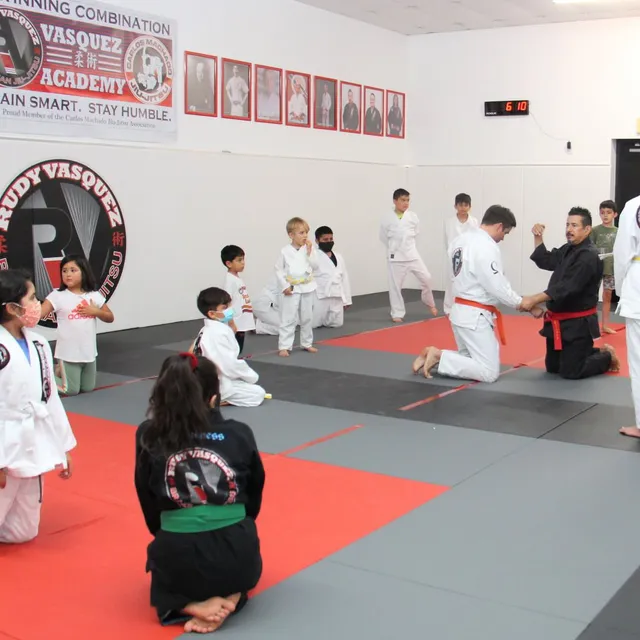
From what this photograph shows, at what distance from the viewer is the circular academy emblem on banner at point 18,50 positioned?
26.8ft

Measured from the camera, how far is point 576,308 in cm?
721

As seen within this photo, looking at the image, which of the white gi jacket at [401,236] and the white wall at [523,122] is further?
the white wall at [523,122]

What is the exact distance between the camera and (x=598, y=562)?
3.56 meters

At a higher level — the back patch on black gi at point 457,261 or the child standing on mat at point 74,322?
the back patch on black gi at point 457,261

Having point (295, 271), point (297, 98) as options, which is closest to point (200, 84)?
point (297, 98)

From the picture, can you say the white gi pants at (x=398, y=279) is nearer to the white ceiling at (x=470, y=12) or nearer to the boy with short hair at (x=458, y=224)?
the boy with short hair at (x=458, y=224)

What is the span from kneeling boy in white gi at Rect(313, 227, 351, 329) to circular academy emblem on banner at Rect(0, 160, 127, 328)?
85.0 inches

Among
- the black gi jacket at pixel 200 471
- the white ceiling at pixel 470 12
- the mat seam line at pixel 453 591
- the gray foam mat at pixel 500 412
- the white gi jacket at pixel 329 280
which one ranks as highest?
the white ceiling at pixel 470 12

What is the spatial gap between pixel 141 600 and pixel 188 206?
7.48 meters

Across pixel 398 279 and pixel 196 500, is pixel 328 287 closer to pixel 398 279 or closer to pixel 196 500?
pixel 398 279

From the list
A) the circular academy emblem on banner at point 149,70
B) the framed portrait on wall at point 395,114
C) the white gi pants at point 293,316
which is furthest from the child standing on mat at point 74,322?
the framed portrait on wall at point 395,114

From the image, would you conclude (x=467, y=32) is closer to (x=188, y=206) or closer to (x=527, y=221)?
(x=527, y=221)

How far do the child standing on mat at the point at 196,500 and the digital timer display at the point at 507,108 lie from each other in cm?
1108

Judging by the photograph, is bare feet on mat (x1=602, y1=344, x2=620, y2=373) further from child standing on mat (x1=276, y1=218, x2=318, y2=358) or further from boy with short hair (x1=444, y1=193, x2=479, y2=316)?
boy with short hair (x1=444, y1=193, x2=479, y2=316)
